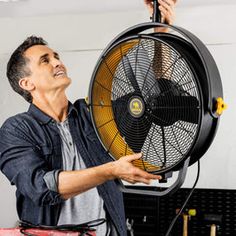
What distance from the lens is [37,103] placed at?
2.12 metres

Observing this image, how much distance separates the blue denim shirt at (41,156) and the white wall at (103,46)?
6.38 ft

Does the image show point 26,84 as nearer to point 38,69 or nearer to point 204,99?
point 38,69

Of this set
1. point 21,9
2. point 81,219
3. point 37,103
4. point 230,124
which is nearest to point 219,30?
point 230,124

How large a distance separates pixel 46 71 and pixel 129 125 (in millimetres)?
767

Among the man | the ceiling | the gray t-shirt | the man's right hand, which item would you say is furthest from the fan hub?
the ceiling

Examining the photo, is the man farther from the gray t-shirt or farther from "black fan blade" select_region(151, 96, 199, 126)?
"black fan blade" select_region(151, 96, 199, 126)

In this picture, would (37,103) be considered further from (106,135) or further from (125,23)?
(125,23)

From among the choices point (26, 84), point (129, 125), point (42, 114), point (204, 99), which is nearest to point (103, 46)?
point (26, 84)

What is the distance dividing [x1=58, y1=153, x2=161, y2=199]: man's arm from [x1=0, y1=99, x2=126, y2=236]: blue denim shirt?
0.08 m

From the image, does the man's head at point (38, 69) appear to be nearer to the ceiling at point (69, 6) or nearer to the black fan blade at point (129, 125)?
the black fan blade at point (129, 125)

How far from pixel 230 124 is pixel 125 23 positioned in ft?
3.69

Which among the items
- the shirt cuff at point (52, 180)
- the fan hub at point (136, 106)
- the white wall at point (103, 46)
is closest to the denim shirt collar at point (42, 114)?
the shirt cuff at point (52, 180)

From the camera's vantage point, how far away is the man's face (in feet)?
6.49

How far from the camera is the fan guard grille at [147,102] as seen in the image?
122 centimetres
